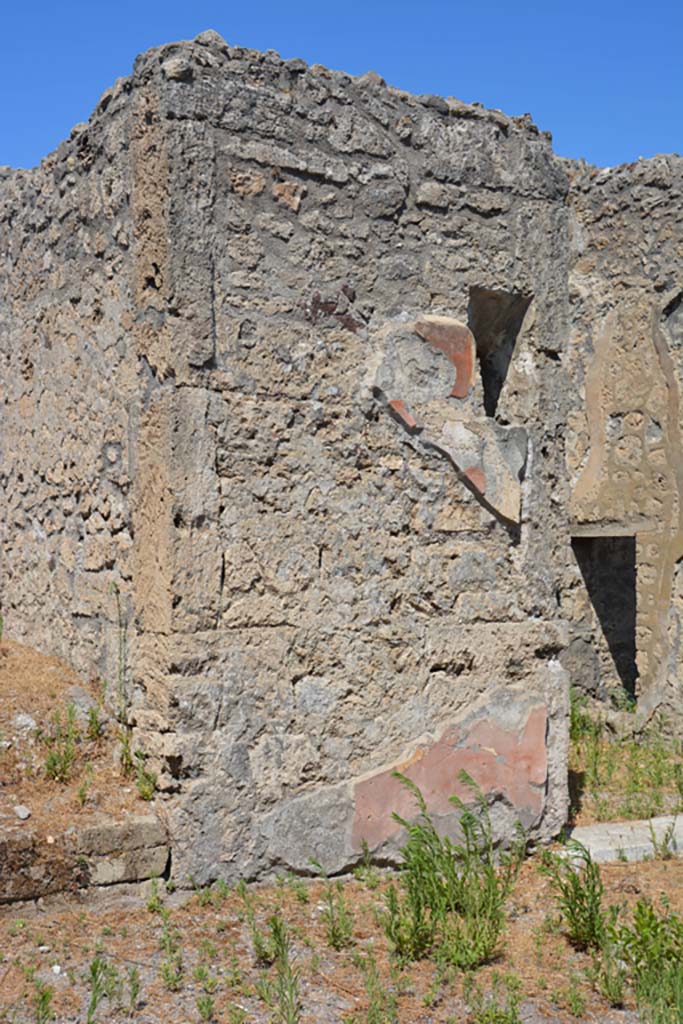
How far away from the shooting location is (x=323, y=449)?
4426 millimetres

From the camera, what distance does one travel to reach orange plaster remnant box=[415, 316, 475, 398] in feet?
15.2

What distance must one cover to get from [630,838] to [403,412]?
228cm

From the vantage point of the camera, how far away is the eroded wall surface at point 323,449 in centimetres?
416

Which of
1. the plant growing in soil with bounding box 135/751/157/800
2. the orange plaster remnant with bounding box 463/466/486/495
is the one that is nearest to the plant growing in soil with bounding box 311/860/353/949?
the plant growing in soil with bounding box 135/751/157/800

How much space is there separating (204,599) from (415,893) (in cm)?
131

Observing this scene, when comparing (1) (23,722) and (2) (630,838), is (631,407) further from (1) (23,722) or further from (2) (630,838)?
(1) (23,722)

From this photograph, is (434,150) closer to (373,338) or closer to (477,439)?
(373,338)

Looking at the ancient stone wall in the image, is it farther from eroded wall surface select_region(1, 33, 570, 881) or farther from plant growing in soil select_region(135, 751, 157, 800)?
plant growing in soil select_region(135, 751, 157, 800)

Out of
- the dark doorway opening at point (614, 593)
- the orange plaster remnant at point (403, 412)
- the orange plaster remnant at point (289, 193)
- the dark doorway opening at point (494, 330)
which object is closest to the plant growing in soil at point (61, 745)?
the orange plaster remnant at point (403, 412)

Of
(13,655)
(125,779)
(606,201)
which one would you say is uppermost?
(606,201)

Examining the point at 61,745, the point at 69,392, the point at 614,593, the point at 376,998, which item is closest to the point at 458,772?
the point at 376,998

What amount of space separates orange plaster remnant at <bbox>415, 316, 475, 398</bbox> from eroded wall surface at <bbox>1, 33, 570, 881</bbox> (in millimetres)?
14

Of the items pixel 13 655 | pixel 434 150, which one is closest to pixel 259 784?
pixel 13 655

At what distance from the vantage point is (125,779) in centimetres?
427
